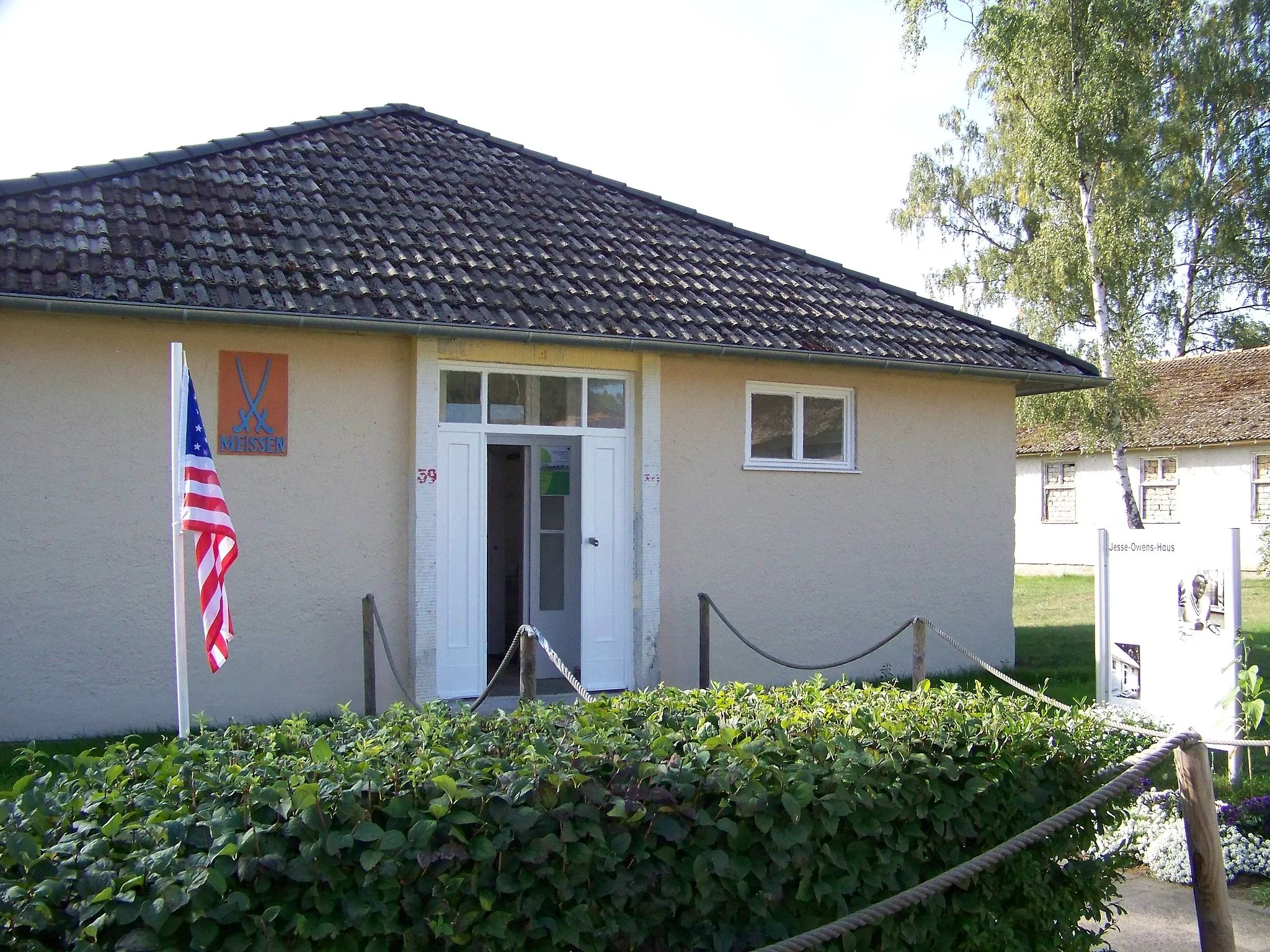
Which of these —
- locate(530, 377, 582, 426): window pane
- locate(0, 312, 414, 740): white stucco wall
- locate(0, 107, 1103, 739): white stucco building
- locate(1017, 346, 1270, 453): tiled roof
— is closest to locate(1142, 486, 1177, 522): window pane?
locate(1017, 346, 1270, 453): tiled roof

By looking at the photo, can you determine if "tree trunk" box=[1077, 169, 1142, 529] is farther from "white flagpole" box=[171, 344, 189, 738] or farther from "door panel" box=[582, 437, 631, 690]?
"white flagpole" box=[171, 344, 189, 738]

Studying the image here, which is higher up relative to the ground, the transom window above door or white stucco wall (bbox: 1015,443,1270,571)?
the transom window above door

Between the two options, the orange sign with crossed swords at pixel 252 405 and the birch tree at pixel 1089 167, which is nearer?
the orange sign with crossed swords at pixel 252 405

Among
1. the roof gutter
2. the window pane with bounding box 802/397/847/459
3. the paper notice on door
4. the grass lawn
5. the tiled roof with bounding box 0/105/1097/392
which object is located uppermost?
the tiled roof with bounding box 0/105/1097/392

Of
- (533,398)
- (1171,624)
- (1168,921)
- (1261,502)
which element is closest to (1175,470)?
(1261,502)

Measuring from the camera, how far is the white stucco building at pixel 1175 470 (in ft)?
90.7

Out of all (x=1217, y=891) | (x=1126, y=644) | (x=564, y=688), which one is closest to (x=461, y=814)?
(x=1217, y=891)

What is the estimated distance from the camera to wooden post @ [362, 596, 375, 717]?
9227mm

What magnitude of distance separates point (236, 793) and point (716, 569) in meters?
7.96

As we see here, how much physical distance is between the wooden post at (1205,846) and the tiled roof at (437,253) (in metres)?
6.29

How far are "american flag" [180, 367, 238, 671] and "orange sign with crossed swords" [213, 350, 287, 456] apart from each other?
11.8 feet

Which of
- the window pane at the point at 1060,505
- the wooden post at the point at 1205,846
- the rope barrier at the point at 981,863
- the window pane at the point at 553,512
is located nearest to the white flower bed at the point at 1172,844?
the wooden post at the point at 1205,846

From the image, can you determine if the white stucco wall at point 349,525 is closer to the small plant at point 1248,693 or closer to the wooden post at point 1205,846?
the small plant at point 1248,693

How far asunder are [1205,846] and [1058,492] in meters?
29.1
